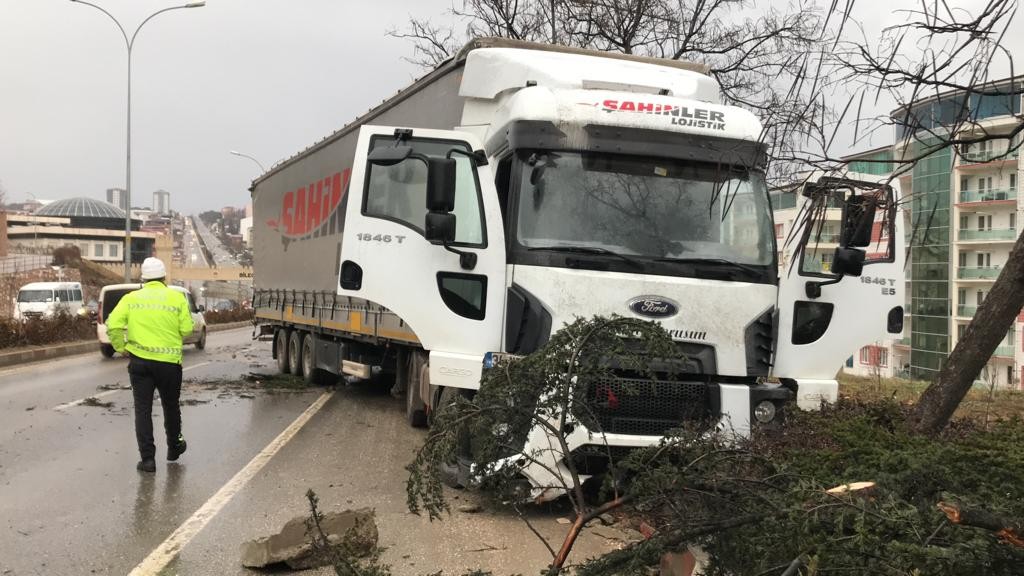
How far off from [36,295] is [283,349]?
18576 millimetres

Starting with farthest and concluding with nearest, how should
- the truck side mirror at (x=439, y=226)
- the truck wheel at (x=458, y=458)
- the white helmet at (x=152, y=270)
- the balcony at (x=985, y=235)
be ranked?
the balcony at (x=985, y=235) < the white helmet at (x=152, y=270) < the truck side mirror at (x=439, y=226) < the truck wheel at (x=458, y=458)

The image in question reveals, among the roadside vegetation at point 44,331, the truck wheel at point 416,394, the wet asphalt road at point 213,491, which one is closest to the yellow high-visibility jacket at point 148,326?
the wet asphalt road at point 213,491

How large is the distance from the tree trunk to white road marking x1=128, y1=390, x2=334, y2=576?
488 centimetres

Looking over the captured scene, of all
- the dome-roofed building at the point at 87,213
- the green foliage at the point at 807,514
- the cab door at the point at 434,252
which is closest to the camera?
the green foliage at the point at 807,514

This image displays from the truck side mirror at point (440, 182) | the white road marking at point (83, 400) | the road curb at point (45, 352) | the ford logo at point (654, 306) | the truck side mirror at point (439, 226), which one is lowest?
the road curb at point (45, 352)

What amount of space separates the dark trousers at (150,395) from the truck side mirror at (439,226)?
9.66 ft

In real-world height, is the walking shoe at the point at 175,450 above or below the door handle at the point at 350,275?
below

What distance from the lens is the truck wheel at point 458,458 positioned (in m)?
3.71

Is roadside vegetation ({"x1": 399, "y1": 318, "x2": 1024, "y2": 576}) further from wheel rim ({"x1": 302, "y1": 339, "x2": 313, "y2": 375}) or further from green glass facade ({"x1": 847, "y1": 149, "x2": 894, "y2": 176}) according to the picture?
wheel rim ({"x1": 302, "y1": 339, "x2": 313, "y2": 375})

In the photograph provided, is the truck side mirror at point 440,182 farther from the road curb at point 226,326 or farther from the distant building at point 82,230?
the distant building at point 82,230

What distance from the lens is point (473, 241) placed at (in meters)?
6.48

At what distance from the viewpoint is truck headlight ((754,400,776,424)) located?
6309 millimetres

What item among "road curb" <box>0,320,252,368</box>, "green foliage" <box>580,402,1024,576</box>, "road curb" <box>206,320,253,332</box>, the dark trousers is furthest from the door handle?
"road curb" <box>206,320,253,332</box>

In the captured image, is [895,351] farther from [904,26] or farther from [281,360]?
[904,26]
